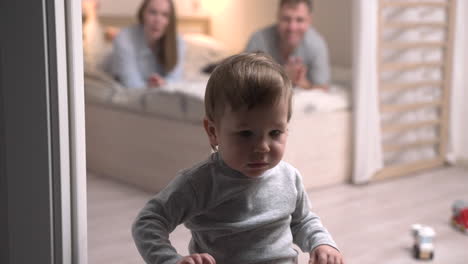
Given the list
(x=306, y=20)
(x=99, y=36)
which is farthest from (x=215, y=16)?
(x=306, y=20)

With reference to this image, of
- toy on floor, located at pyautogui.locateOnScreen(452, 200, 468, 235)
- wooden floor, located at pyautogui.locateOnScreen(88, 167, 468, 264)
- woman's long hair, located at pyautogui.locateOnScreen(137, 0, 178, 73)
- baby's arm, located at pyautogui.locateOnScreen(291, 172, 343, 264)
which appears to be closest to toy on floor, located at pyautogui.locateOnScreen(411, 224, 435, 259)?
wooden floor, located at pyautogui.locateOnScreen(88, 167, 468, 264)

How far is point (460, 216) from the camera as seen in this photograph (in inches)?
82.7

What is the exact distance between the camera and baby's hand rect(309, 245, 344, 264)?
107 centimetres

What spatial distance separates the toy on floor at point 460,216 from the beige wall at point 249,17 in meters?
1.51

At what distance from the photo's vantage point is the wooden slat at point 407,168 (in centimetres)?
282

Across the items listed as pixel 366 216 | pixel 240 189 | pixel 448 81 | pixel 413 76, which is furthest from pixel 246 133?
pixel 448 81

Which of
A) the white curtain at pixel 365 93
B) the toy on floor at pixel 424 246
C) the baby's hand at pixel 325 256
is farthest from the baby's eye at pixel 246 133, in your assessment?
the white curtain at pixel 365 93

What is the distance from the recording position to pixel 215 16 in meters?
4.25

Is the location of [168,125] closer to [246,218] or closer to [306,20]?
[306,20]

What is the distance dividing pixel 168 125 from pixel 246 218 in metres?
1.44

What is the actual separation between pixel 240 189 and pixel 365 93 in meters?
1.75

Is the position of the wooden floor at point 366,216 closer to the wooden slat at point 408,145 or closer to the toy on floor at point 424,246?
the toy on floor at point 424,246

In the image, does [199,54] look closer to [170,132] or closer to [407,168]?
[170,132]

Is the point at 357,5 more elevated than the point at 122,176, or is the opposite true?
the point at 357,5
